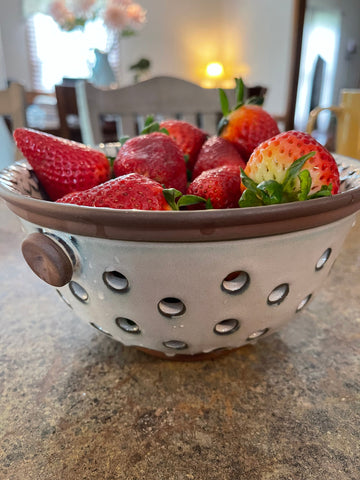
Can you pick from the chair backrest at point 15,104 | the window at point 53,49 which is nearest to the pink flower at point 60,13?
the chair backrest at point 15,104

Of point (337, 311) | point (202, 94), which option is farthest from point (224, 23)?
point (337, 311)

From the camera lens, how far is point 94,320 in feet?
0.96

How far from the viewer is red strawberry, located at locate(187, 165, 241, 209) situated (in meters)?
→ 0.31

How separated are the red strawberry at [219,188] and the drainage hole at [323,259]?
85 mm

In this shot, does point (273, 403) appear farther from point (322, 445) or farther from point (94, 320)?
point (94, 320)

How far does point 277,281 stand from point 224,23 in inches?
196

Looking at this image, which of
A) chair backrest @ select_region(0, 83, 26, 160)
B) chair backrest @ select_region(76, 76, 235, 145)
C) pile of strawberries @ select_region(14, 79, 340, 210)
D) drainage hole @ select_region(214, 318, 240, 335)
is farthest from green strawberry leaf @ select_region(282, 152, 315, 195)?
chair backrest @ select_region(0, 83, 26, 160)

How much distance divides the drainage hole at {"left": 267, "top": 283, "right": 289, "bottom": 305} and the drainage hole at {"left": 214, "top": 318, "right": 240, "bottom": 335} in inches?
1.1

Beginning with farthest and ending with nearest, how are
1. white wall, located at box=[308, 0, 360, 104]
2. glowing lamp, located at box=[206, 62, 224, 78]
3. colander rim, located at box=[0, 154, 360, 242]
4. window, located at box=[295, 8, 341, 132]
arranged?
1. glowing lamp, located at box=[206, 62, 224, 78]
2. window, located at box=[295, 8, 341, 132]
3. white wall, located at box=[308, 0, 360, 104]
4. colander rim, located at box=[0, 154, 360, 242]

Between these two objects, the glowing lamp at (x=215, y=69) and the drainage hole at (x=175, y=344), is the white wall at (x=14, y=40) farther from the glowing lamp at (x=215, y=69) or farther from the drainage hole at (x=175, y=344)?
the drainage hole at (x=175, y=344)

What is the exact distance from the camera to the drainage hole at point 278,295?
0.86 ft

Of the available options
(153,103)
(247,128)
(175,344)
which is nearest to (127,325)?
(175,344)

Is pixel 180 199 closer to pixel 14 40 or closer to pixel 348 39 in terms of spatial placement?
pixel 348 39

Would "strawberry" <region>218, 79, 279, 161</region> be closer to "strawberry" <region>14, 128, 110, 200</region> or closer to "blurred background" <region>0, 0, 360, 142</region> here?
"strawberry" <region>14, 128, 110, 200</region>
